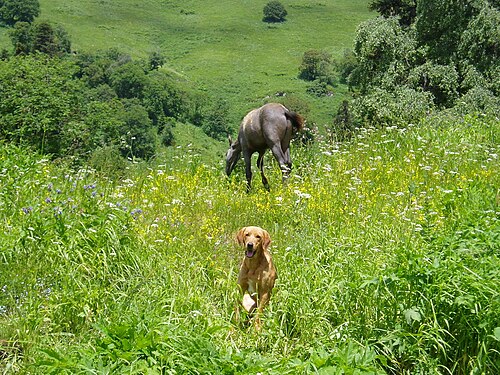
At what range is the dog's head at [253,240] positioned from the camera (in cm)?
539

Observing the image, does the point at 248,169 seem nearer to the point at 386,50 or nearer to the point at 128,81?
the point at 386,50

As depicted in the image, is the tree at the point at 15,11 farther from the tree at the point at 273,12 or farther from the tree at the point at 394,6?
the tree at the point at 394,6

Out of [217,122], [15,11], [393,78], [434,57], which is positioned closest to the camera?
[393,78]

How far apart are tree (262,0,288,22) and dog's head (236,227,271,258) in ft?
600

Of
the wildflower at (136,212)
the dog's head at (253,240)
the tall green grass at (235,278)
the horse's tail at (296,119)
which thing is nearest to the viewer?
the tall green grass at (235,278)

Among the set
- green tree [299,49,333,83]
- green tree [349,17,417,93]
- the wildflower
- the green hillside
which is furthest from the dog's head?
green tree [299,49,333,83]

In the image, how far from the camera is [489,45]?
23.1 m

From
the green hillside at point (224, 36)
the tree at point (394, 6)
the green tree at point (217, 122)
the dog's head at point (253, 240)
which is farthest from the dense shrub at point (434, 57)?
the green hillside at point (224, 36)

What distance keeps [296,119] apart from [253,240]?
5329 mm

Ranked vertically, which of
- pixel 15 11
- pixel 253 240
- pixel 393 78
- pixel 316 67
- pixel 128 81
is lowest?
pixel 316 67

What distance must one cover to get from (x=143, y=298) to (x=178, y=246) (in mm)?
1560

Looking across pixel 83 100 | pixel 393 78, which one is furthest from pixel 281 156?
pixel 83 100

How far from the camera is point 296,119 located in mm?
10469

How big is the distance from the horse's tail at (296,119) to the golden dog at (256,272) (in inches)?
200
